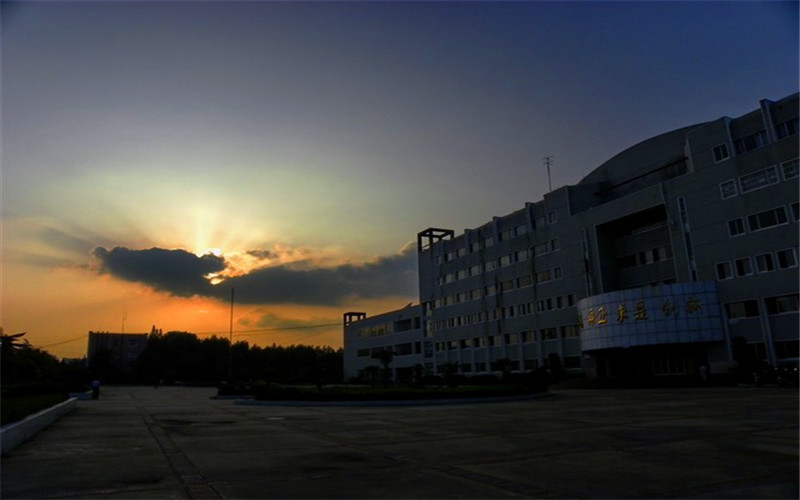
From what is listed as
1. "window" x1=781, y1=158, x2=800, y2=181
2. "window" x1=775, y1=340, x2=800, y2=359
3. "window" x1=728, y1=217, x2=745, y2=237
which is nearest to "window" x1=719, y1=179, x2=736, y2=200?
"window" x1=728, y1=217, x2=745, y2=237

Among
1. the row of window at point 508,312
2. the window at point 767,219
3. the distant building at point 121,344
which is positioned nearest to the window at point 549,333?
the row of window at point 508,312

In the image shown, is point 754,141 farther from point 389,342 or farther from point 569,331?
point 389,342

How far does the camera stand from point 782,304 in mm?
37688

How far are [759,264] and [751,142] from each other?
9.55 metres

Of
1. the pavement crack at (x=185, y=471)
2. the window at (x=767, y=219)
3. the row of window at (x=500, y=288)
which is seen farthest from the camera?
the row of window at (x=500, y=288)

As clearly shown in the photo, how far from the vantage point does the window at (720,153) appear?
41.8 metres

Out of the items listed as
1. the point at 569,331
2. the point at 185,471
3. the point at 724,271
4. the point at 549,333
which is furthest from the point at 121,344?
the point at 185,471

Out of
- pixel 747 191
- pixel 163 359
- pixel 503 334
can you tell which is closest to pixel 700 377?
pixel 747 191

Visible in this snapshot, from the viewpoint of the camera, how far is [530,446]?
1001 cm

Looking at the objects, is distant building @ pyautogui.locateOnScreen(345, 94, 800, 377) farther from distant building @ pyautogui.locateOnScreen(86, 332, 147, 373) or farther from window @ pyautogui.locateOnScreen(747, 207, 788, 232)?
→ distant building @ pyautogui.locateOnScreen(86, 332, 147, 373)

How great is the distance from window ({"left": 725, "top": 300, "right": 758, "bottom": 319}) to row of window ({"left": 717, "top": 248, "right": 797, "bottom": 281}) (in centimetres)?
208

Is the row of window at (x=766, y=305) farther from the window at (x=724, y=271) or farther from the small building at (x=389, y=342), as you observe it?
the small building at (x=389, y=342)

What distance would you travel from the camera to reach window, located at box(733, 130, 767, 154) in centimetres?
3994

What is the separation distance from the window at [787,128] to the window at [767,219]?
5770mm
